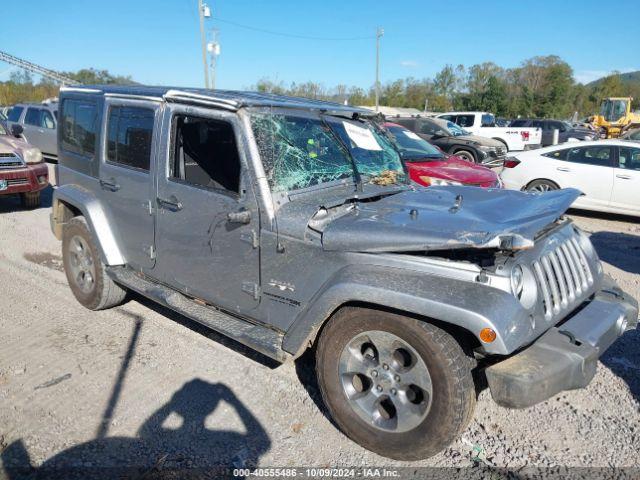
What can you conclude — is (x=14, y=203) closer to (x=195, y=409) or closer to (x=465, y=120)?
(x=195, y=409)

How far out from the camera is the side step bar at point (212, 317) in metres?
3.10

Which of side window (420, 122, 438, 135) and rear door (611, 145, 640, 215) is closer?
rear door (611, 145, 640, 215)

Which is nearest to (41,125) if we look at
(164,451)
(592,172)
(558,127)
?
(592,172)

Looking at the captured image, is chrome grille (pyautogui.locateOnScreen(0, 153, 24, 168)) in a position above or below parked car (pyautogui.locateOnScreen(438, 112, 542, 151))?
below

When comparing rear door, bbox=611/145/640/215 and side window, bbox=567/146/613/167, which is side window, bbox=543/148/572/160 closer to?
side window, bbox=567/146/613/167

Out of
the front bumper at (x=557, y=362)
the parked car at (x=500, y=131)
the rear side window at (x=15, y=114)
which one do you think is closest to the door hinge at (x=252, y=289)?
the front bumper at (x=557, y=362)

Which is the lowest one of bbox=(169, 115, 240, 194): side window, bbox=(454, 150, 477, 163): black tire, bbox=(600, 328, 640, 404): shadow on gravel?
bbox=(600, 328, 640, 404): shadow on gravel

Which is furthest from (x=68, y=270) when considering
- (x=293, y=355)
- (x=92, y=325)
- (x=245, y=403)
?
(x=293, y=355)

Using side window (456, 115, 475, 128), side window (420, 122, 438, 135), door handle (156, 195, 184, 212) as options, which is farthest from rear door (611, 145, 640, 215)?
side window (456, 115, 475, 128)

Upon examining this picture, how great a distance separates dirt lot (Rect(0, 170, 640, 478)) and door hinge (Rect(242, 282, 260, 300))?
29.5 inches

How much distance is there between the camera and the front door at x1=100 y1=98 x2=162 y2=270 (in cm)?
387

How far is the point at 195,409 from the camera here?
130 inches

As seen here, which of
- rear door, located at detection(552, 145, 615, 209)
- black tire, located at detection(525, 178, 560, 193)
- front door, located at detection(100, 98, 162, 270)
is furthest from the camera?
black tire, located at detection(525, 178, 560, 193)

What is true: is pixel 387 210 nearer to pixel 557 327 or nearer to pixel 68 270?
pixel 557 327
